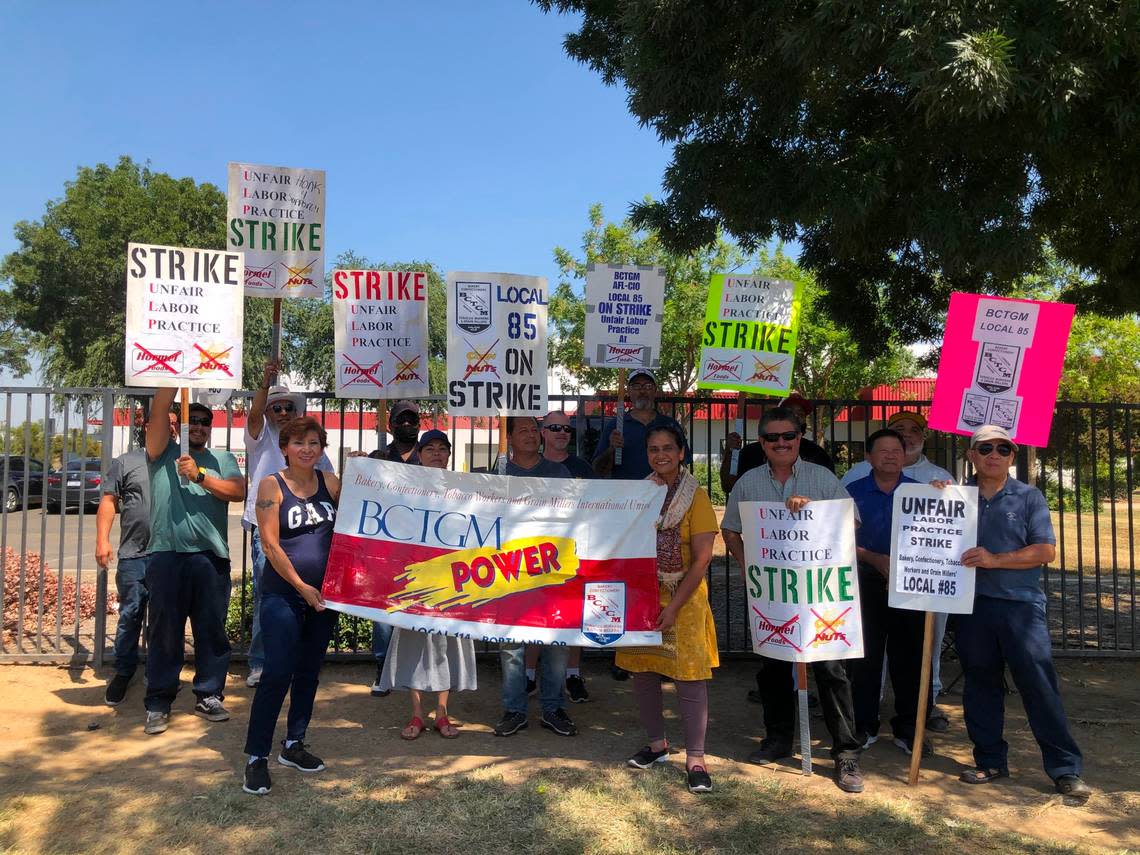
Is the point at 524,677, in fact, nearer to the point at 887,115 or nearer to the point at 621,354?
the point at 621,354

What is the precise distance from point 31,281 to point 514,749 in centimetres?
2944

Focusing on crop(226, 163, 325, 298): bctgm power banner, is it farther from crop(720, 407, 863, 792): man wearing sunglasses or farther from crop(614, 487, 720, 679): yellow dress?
crop(720, 407, 863, 792): man wearing sunglasses

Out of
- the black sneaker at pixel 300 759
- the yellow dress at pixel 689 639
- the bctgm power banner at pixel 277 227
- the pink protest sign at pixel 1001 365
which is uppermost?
the bctgm power banner at pixel 277 227

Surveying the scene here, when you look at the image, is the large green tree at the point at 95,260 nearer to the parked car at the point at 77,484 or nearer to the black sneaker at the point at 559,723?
the parked car at the point at 77,484

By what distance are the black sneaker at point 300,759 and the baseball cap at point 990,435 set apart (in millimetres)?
4294

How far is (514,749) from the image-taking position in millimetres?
5648

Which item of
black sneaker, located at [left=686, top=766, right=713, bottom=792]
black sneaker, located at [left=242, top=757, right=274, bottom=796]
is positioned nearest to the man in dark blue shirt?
black sneaker, located at [left=686, top=766, right=713, bottom=792]

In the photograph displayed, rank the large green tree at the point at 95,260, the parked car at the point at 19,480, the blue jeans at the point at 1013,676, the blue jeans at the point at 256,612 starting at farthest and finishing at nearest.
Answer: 1. the large green tree at the point at 95,260
2. the parked car at the point at 19,480
3. the blue jeans at the point at 256,612
4. the blue jeans at the point at 1013,676

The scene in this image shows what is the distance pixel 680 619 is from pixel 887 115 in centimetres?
446

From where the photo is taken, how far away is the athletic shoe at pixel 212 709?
20.1ft

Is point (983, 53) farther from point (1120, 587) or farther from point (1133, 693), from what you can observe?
point (1120, 587)

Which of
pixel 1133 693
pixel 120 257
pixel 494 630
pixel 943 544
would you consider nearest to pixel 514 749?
pixel 494 630

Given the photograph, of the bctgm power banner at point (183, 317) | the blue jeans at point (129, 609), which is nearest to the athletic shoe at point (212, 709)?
the blue jeans at point (129, 609)

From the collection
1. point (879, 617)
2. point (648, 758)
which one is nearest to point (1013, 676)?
point (879, 617)
